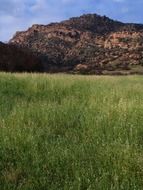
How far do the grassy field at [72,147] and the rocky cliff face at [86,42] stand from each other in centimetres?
5361

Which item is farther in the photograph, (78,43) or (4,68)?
(78,43)

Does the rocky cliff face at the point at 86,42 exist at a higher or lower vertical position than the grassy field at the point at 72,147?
higher

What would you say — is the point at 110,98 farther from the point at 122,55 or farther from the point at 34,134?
the point at 122,55

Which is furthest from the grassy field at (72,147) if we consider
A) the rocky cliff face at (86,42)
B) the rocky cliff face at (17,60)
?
the rocky cliff face at (86,42)

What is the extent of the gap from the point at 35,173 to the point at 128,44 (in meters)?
85.9

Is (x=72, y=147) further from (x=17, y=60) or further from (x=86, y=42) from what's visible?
(x=86, y=42)

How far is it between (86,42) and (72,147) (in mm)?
91540

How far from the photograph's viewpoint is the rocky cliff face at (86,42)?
7400 cm

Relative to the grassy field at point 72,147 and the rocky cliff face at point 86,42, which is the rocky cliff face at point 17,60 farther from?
the grassy field at point 72,147

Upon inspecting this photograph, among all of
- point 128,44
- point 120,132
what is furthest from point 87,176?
point 128,44

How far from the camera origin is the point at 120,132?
8469 mm

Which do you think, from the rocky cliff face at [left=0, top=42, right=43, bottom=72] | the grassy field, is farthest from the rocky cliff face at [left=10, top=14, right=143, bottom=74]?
the grassy field

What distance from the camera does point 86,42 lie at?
324ft

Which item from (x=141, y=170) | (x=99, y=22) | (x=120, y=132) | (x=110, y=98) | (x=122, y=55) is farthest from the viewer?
(x=99, y=22)
